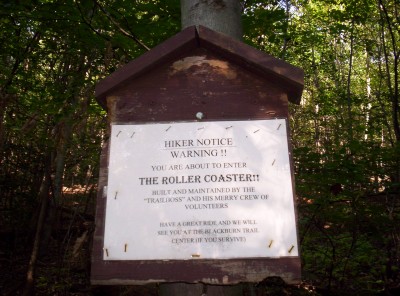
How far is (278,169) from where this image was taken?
1.51 m

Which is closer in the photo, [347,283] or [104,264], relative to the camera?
[104,264]

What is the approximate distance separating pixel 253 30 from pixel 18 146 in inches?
185

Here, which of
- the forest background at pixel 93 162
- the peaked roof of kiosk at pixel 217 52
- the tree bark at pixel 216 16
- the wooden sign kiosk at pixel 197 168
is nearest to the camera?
the wooden sign kiosk at pixel 197 168

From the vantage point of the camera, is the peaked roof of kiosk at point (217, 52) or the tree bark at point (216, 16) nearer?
the peaked roof of kiosk at point (217, 52)

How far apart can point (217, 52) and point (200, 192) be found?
0.70m

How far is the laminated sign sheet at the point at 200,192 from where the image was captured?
1430mm

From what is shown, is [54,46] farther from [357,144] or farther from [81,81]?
[357,144]

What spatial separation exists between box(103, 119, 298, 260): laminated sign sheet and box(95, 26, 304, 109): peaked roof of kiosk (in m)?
0.20

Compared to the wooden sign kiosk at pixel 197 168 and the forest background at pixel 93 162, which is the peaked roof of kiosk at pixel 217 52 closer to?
the wooden sign kiosk at pixel 197 168

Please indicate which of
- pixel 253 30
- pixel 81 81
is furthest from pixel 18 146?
pixel 253 30

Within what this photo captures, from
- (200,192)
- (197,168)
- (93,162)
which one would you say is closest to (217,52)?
(197,168)

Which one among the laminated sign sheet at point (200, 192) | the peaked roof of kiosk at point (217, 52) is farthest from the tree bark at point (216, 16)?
the laminated sign sheet at point (200, 192)

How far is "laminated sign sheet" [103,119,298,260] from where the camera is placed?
56.3 inches

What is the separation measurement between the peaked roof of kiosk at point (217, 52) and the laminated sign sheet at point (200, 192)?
197mm
